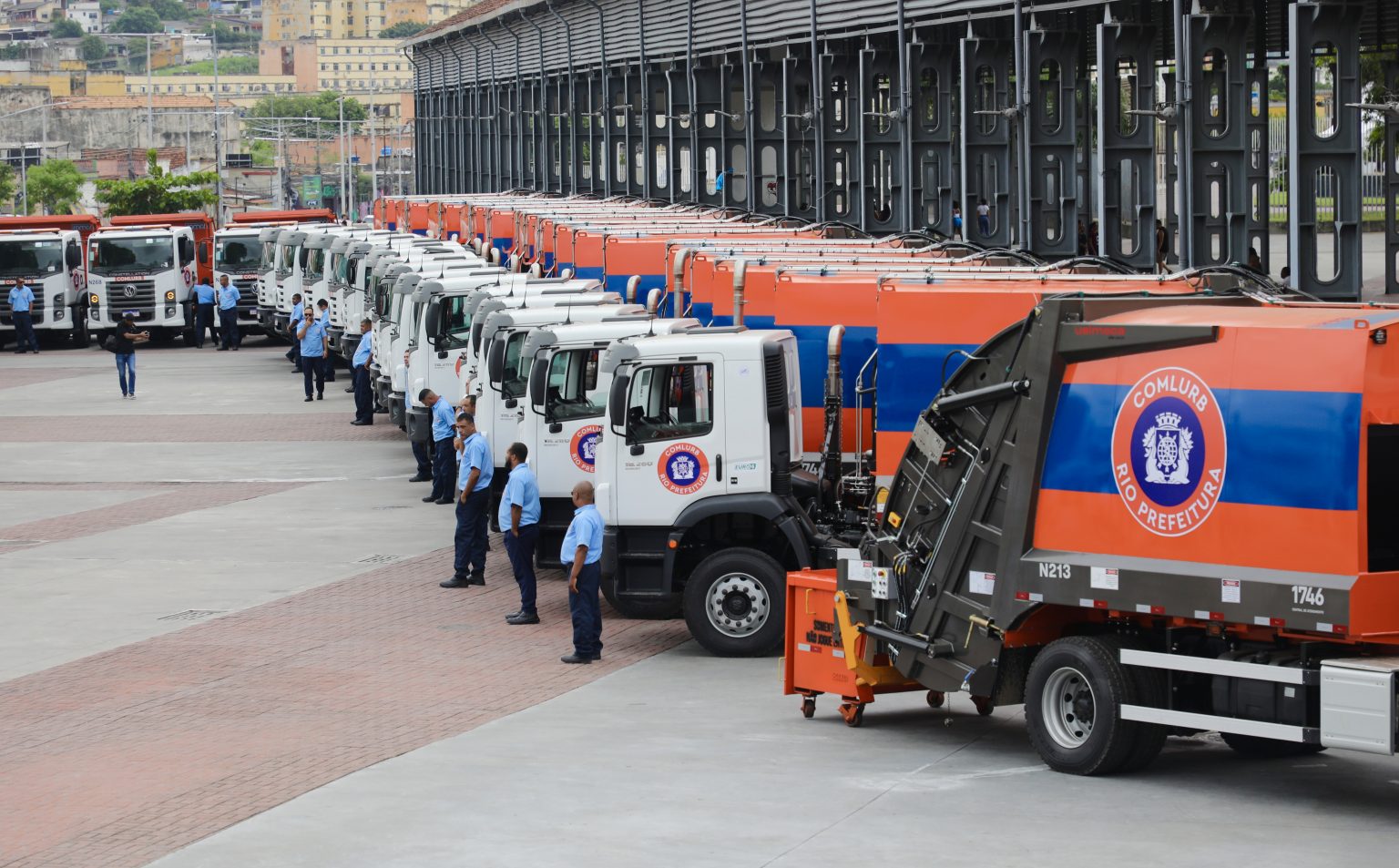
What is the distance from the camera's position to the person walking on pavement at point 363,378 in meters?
33.2

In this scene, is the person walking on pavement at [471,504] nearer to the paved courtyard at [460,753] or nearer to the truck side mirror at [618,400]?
the paved courtyard at [460,753]

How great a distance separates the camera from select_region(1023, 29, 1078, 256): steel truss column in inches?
1211

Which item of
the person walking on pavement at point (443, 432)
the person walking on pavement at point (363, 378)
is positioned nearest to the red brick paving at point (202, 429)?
the person walking on pavement at point (363, 378)

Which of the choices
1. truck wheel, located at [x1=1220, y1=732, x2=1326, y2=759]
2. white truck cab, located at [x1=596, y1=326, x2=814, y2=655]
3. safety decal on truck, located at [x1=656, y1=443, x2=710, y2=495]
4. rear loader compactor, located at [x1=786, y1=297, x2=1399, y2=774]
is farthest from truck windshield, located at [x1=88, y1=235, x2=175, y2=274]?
truck wheel, located at [x1=1220, y1=732, x2=1326, y2=759]

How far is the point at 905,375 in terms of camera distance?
17266 mm

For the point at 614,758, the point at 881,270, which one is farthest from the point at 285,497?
the point at 614,758

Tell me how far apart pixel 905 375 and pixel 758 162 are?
3169 centimetres

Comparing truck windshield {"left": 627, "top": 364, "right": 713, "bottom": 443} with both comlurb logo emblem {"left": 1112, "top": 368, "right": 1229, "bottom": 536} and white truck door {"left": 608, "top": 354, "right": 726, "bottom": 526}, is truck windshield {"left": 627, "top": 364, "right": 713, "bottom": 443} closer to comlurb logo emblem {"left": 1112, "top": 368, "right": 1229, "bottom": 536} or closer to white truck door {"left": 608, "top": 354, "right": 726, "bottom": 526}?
white truck door {"left": 608, "top": 354, "right": 726, "bottom": 526}

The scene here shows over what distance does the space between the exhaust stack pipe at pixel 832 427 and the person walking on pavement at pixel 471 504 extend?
10.9 feet

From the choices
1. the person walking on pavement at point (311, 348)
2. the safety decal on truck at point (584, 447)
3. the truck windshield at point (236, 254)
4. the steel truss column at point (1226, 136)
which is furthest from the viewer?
the truck windshield at point (236, 254)

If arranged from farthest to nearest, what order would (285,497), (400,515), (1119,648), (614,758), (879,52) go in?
(879,52)
(285,497)
(400,515)
(614,758)
(1119,648)

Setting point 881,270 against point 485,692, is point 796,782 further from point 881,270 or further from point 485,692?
point 881,270

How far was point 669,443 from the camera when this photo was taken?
17.0 m

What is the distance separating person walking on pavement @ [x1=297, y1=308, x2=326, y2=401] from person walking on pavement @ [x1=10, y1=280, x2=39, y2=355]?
14639 mm
